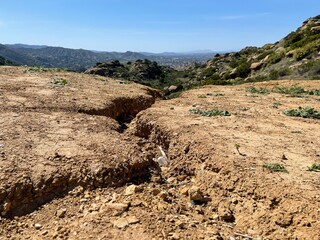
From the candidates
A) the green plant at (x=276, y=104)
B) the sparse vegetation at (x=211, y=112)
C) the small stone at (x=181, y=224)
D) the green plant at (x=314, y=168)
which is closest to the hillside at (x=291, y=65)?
the green plant at (x=276, y=104)

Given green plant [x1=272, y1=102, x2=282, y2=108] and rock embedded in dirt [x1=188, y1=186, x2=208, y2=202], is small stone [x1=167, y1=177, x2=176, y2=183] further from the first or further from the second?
green plant [x1=272, y1=102, x2=282, y2=108]

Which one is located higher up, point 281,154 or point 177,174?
point 281,154

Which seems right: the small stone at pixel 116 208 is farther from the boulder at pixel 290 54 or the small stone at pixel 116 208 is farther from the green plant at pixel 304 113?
the boulder at pixel 290 54

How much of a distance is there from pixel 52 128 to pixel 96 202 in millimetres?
3459

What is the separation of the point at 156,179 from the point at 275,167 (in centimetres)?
229

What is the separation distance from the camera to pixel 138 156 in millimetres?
6684

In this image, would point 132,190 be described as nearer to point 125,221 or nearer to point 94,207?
point 94,207

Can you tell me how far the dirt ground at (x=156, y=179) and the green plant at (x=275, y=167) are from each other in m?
0.10

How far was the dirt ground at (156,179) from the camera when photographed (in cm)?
487

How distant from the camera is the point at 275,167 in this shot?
625 centimetres

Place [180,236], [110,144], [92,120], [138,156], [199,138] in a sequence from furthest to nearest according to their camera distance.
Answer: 1. [92,120]
2. [199,138]
3. [110,144]
4. [138,156]
5. [180,236]

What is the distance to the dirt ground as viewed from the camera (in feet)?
16.0

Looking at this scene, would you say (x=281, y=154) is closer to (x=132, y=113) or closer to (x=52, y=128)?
(x=52, y=128)

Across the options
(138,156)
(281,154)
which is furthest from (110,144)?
(281,154)
